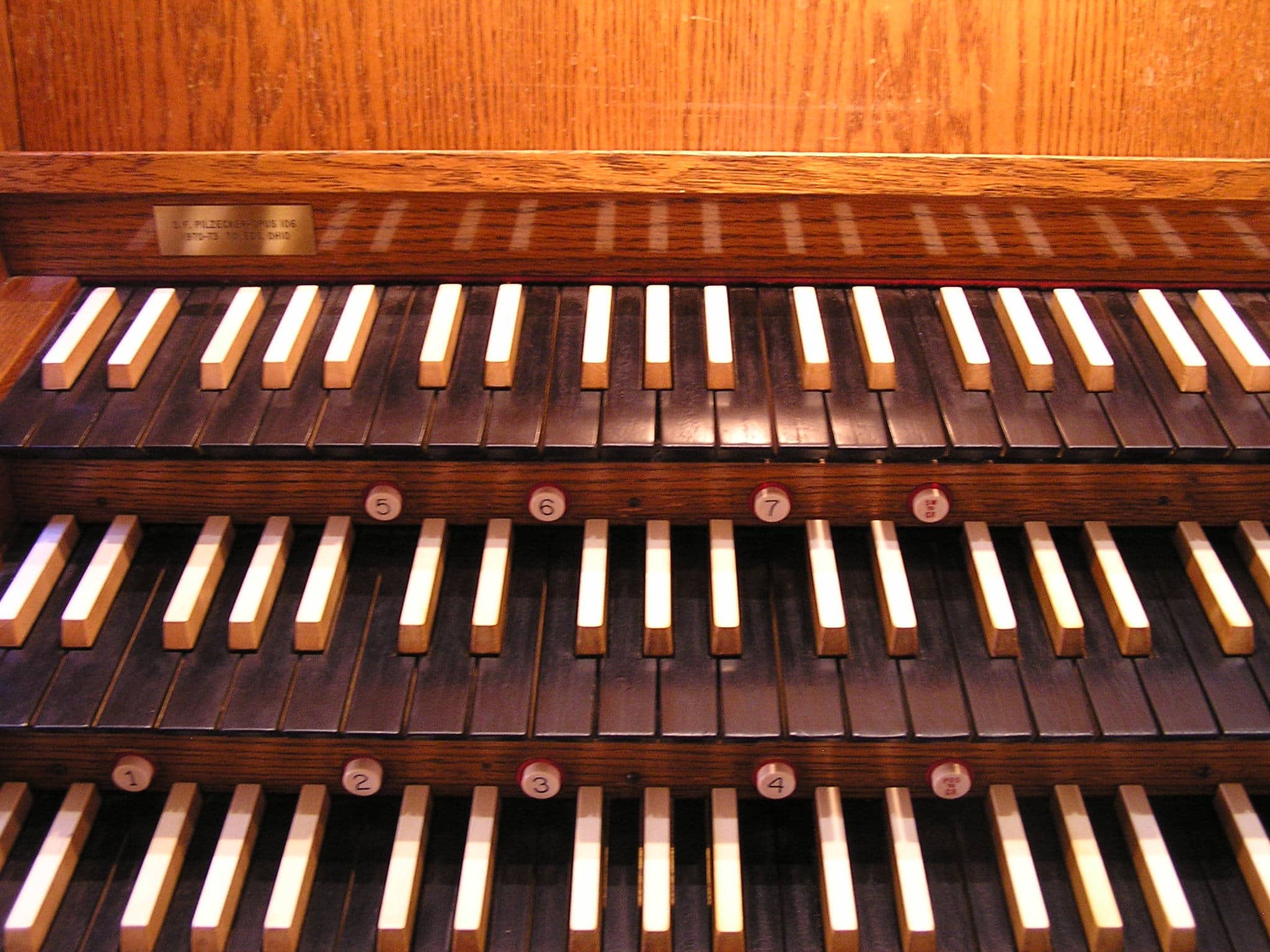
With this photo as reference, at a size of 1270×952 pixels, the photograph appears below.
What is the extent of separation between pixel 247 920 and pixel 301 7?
3.48ft

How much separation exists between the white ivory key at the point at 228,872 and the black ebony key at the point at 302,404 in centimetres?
40

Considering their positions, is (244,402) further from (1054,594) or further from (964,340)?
(1054,594)

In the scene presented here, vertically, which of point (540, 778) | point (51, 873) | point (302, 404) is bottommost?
point (51, 873)

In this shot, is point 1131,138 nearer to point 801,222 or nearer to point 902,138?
point 902,138

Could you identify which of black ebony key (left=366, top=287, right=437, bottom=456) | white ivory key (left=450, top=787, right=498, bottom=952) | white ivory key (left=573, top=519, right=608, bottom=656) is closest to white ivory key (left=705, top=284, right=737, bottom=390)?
white ivory key (left=573, top=519, right=608, bottom=656)

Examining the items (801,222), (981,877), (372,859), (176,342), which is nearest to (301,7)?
(176,342)

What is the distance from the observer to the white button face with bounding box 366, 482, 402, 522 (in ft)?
4.23

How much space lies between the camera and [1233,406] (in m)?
1.25

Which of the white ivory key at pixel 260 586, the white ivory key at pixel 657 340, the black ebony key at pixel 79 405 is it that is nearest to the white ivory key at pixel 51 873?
the white ivory key at pixel 260 586

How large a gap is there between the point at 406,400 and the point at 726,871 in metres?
0.64

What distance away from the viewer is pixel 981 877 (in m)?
1.19

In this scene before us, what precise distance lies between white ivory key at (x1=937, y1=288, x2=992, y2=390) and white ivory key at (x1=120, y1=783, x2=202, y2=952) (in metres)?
1.03

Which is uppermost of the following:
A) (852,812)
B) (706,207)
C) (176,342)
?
(706,207)

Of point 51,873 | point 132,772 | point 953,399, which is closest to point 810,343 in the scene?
point 953,399
